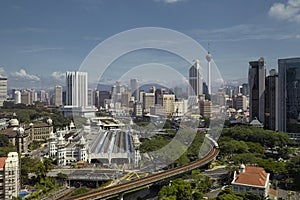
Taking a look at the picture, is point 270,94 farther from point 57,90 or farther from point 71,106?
point 57,90

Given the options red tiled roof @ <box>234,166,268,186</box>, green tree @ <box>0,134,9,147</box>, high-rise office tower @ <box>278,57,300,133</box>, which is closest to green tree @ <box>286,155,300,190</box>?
red tiled roof @ <box>234,166,268,186</box>

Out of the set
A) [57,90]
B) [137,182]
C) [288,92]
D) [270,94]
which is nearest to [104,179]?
[137,182]

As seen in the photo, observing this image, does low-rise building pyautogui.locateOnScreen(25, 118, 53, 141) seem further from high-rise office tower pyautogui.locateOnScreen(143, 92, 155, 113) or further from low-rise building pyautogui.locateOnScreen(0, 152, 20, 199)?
high-rise office tower pyautogui.locateOnScreen(143, 92, 155, 113)

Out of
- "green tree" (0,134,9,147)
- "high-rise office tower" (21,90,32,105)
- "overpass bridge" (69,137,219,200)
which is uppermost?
"high-rise office tower" (21,90,32,105)

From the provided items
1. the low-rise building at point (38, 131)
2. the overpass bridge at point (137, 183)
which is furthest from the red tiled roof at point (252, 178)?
the low-rise building at point (38, 131)

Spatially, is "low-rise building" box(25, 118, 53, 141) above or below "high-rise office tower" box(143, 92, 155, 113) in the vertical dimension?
below

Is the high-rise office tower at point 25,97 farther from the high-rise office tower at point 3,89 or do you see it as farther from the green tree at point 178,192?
the green tree at point 178,192
